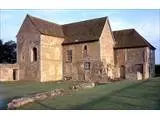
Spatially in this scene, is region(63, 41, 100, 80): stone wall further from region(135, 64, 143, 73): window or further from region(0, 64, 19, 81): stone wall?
region(0, 64, 19, 81): stone wall

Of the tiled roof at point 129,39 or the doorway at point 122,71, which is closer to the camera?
the tiled roof at point 129,39

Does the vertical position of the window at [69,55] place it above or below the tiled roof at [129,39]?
below

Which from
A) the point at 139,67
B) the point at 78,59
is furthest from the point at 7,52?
the point at 139,67

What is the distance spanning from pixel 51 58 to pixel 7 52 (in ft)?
59.1

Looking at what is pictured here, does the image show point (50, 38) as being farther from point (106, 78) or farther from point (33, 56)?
point (106, 78)

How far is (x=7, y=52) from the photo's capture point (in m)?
54.5

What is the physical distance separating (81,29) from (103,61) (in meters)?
5.82

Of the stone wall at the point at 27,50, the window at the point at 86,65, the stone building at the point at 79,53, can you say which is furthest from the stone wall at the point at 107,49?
the stone wall at the point at 27,50

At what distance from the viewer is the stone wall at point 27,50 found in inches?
1510

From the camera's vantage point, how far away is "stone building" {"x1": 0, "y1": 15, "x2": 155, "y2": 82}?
125 feet

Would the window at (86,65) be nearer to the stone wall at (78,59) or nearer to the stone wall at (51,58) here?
the stone wall at (78,59)

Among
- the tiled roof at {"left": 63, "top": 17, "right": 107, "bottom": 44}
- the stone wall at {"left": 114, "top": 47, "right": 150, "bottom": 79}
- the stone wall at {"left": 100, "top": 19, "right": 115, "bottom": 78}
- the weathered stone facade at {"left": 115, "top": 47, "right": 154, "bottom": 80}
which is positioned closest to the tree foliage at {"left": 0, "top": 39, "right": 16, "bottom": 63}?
the tiled roof at {"left": 63, "top": 17, "right": 107, "bottom": 44}

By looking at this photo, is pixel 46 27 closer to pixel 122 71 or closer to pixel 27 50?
pixel 27 50
